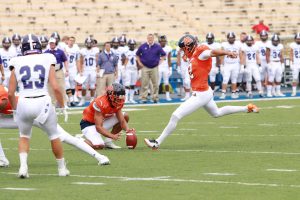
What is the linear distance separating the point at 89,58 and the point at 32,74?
16.2m

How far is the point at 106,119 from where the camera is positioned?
14.2m

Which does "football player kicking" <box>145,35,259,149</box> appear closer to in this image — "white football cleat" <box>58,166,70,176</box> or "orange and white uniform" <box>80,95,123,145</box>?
"orange and white uniform" <box>80,95,123,145</box>

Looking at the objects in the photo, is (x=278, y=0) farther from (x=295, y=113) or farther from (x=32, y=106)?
(x=32, y=106)

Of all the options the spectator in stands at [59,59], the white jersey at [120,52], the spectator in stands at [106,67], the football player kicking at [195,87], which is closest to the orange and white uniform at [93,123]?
the football player kicking at [195,87]

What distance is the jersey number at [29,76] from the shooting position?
10.7 metres

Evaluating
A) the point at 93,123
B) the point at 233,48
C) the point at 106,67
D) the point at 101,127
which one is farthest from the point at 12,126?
the point at 233,48

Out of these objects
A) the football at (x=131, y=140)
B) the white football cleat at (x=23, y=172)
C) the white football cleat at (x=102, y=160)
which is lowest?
the football at (x=131, y=140)

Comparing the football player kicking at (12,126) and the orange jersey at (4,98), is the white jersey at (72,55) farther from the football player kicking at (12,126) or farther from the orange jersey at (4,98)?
the orange jersey at (4,98)

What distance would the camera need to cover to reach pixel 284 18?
1560 inches

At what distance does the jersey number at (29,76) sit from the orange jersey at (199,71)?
3918 mm

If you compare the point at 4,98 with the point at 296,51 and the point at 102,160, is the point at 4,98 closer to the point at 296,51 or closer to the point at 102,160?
the point at 102,160

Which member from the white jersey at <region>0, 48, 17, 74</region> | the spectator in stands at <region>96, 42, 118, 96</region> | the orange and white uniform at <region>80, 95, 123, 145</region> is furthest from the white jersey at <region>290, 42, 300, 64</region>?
the orange and white uniform at <region>80, 95, 123, 145</region>

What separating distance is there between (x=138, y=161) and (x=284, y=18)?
1102 inches

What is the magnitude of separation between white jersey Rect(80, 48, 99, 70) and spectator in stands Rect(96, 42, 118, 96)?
1.79 meters
